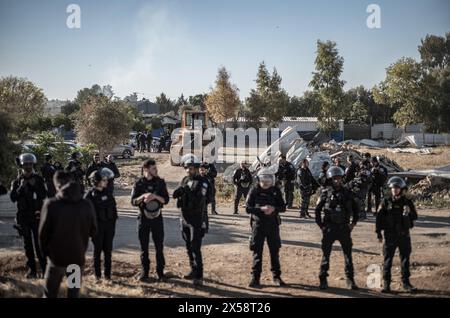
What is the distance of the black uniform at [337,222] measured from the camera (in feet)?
24.0

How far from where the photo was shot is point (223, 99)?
46.6 m

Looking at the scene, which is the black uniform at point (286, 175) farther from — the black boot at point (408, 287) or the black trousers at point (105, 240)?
the black trousers at point (105, 240)

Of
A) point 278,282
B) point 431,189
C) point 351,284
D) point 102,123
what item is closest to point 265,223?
point 278,282

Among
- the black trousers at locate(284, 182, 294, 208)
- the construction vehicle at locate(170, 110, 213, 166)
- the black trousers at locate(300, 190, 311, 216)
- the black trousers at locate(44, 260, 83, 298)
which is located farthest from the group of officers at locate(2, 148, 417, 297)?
the construction vehicle at locate(170, 110, 213, 166)

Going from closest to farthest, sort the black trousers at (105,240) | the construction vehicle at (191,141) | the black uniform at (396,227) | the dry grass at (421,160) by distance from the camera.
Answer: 1. the black uniform at (396,227)
2. the black trousers at (105,240)
3. the construction vehicle at (191,141)
4. the dry grass at (421,160)

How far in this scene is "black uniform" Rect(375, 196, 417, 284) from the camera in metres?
7.08

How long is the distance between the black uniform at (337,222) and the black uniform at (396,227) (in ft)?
1.53

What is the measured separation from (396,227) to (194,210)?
3.12m

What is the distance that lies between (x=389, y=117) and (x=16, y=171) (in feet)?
203

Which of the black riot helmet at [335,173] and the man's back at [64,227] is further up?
the black riot helmet at [335,173]

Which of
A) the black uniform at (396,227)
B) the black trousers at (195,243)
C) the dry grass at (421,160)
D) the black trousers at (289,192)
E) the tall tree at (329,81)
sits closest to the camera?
the black uniform at (396,227)

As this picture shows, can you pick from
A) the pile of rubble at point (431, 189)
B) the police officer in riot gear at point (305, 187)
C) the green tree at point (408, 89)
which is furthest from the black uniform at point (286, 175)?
the green tree at point (408, 89)

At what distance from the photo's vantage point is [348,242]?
7.30m

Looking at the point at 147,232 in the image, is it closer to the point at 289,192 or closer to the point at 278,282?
the point at 278,282
